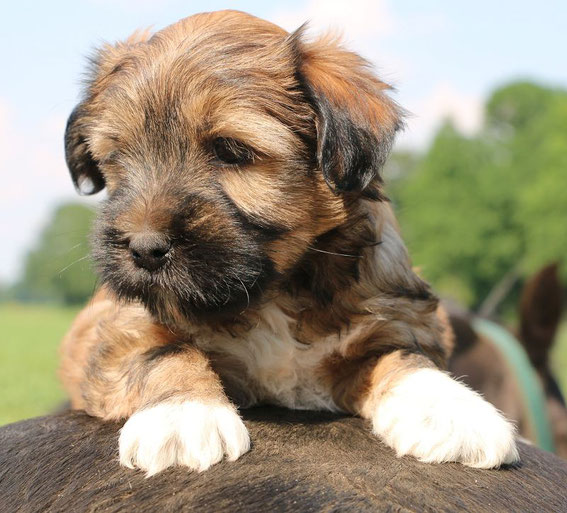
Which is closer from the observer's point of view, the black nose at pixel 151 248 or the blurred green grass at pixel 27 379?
the black nose at pixel 151 248

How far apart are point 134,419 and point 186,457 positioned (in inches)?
11.3

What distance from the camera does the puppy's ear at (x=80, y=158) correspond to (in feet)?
9.80

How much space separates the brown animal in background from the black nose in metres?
3.49

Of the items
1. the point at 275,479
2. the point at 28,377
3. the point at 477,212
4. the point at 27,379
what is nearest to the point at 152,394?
the point at 275,479

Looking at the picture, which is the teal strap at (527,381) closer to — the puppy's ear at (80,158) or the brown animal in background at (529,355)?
the brown animal in background at (529,355)

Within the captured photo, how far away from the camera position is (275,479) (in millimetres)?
1612

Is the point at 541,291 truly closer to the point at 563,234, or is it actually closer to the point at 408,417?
the point at 408,417

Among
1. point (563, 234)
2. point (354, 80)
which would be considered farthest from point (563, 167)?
point (354, 80)

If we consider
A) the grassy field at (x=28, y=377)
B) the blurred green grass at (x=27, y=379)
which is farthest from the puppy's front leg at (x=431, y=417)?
the grassy field at (x=28, y=377)

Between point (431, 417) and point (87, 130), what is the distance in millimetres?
1727

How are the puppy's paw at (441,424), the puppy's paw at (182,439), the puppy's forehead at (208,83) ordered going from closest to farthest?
the puppy's paw at (182,439) < the puppy's paw at (441,424) < the puppy's forehead at (208,83)

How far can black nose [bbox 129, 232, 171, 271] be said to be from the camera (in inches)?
84.7

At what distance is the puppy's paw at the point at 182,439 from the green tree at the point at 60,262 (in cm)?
71

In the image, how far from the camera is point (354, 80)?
2697mm
